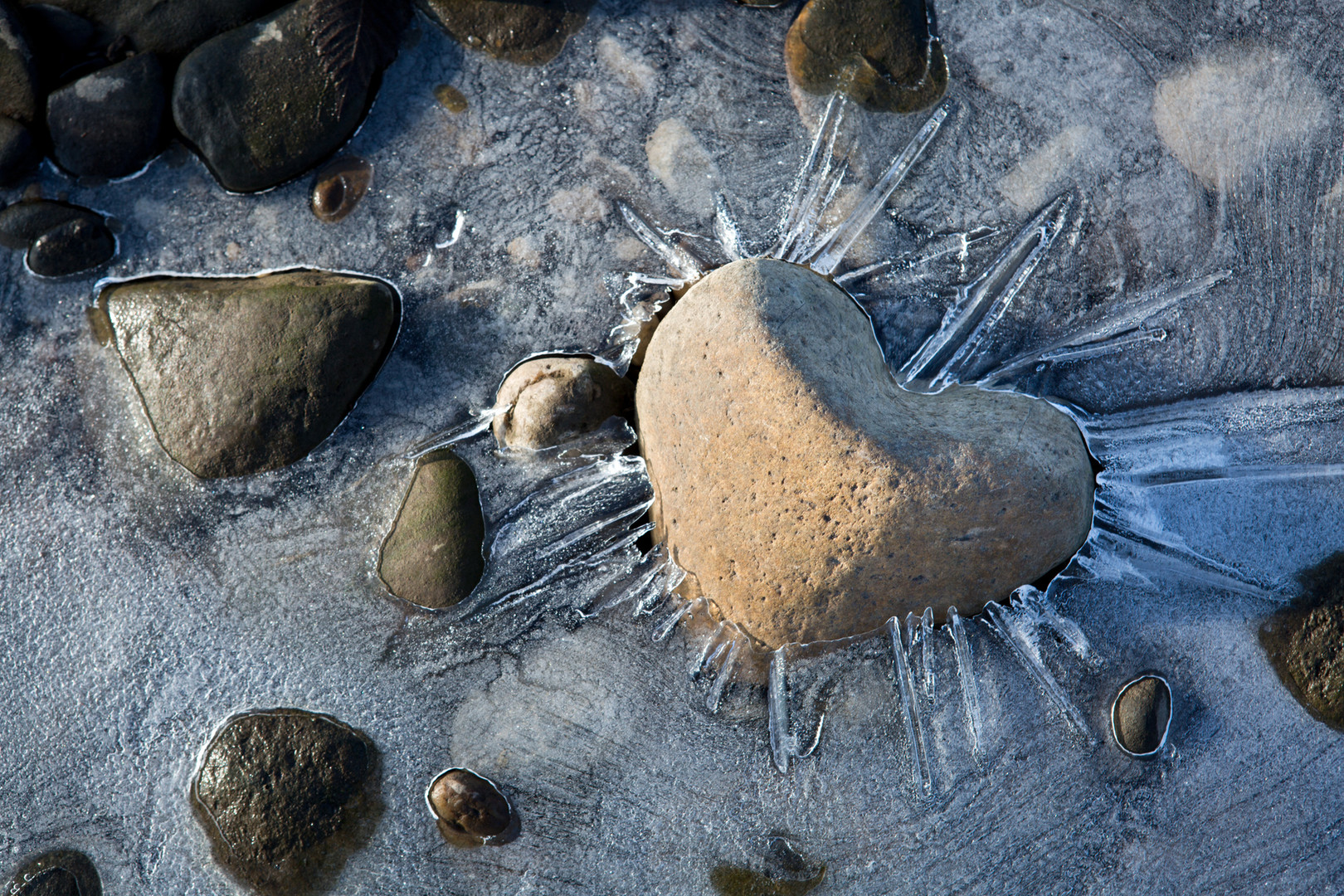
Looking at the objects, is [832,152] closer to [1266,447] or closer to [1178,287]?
[1178,287]

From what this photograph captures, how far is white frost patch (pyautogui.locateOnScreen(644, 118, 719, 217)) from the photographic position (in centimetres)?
301

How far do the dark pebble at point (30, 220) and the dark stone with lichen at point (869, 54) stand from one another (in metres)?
2.79

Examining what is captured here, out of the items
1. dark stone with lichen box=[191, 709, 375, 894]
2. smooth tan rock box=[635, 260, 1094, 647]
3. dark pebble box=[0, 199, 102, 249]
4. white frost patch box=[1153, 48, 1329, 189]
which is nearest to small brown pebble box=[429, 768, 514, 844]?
dark stone with lichen box=[191, 709, 375, 894]

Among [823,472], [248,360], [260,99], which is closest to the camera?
[823,472]

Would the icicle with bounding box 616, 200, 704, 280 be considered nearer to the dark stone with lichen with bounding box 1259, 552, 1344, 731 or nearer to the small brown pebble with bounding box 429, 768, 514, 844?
the small brown pebble with bounding box 429, 768, 514, 844

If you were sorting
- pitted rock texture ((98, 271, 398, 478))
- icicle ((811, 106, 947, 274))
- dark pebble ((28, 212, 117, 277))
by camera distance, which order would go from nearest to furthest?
pitted rock texture ((98, 271, 398, 478)) → dark pebble ((28, 212, 117, 277)) → icicle ((811, 106, 947, 274))

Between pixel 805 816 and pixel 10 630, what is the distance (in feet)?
10.00

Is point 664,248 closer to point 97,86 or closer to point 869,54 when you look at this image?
point 869,54

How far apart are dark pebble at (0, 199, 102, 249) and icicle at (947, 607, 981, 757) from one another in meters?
3.62

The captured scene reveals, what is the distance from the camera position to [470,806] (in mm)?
2814

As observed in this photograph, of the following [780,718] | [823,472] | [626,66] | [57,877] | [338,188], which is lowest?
[57,877]

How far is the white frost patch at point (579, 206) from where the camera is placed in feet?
9.84

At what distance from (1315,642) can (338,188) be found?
4070 mm

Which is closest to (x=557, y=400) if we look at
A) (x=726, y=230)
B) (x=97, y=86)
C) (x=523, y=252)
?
(x=523, y=252)
